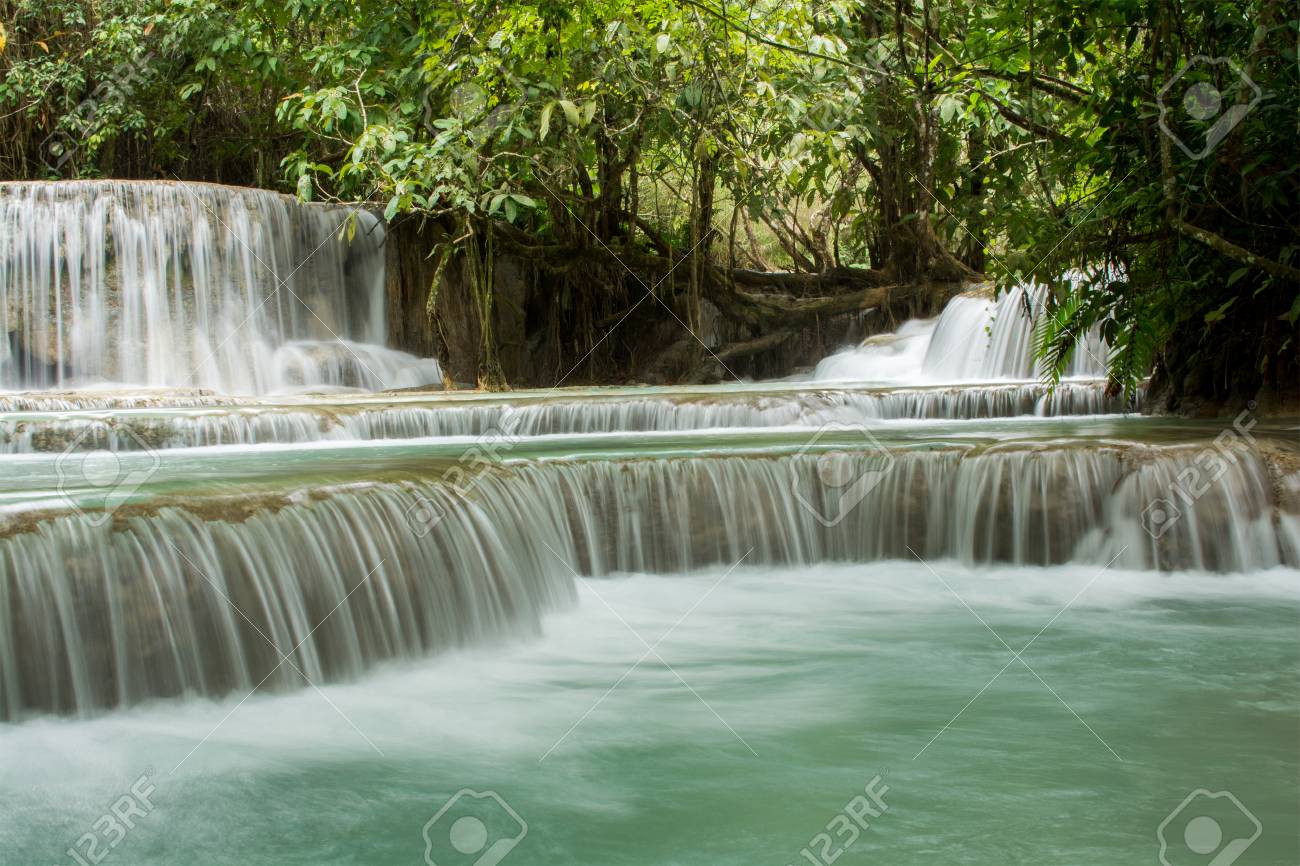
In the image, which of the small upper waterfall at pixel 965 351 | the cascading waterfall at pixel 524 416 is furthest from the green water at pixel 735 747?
the small upper waterfall at pixel 965 351

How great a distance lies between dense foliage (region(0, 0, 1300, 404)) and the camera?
680 cm

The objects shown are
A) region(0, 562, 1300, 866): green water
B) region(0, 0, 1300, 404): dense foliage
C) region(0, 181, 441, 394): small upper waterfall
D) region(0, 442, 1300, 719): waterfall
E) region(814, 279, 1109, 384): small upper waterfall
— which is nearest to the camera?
region(0, 562, 1300, 866): green water

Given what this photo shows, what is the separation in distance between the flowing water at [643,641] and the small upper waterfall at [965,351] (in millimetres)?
2969

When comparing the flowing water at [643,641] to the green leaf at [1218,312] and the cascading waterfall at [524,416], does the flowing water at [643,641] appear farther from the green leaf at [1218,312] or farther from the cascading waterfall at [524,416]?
the green leaf at [1218,312]

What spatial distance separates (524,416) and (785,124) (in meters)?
4.50

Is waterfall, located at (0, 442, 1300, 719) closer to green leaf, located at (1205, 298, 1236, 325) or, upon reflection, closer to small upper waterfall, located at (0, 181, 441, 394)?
green leaf, located at (1205, 298, 1236, 325)

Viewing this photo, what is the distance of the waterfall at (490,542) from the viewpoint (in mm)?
3852

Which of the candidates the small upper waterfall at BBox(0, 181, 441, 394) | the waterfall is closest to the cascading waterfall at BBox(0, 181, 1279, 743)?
the waterfall

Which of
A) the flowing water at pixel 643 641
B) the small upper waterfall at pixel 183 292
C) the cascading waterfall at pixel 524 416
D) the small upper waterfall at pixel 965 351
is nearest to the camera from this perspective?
the flowing water at pixel 643 641

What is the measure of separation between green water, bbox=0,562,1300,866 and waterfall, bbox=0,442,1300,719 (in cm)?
17

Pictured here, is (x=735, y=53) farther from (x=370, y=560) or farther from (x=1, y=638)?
(x=1, y=638)

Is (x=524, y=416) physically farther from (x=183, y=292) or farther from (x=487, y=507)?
(x=183, y=292)

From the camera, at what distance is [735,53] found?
29.0 ft

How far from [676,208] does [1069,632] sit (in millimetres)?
14607
